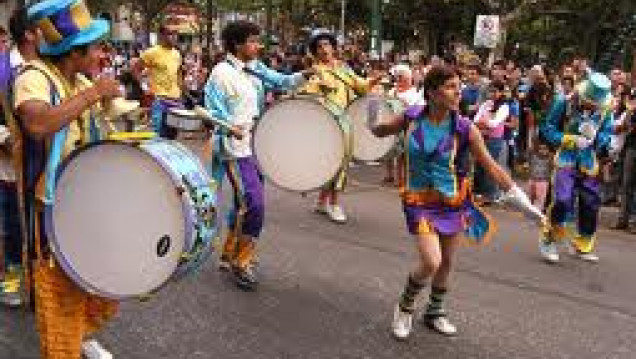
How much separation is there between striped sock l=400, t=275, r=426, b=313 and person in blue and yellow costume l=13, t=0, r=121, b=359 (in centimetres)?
192

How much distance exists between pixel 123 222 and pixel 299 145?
2.89m

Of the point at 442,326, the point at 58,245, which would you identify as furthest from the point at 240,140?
the point at 58,245

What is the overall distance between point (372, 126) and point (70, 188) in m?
2.26

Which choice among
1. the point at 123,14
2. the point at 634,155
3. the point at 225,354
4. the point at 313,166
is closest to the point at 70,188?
the point at 225,354

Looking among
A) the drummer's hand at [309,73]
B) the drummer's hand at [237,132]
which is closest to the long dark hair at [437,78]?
the drummer's hand at [237,132]

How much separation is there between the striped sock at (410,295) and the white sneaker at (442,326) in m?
0.25

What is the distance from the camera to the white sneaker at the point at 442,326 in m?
5.70

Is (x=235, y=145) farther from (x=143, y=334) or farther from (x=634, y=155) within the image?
(x=634, y=155)

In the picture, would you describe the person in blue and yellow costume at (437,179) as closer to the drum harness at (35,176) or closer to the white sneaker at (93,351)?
the white sneaker at (93,351)

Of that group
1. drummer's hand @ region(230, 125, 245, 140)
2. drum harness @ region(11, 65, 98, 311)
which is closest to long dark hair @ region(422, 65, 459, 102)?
drummer's hand @ region(230, 125, 245, 140)

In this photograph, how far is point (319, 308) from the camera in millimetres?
6059

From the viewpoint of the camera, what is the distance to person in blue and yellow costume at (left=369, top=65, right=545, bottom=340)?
17.6 feet

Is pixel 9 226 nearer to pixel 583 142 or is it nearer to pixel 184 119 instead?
pixel 184 119

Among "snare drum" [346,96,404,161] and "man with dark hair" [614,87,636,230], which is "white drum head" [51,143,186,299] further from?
"man with dark hair" [614,87,636,230]
